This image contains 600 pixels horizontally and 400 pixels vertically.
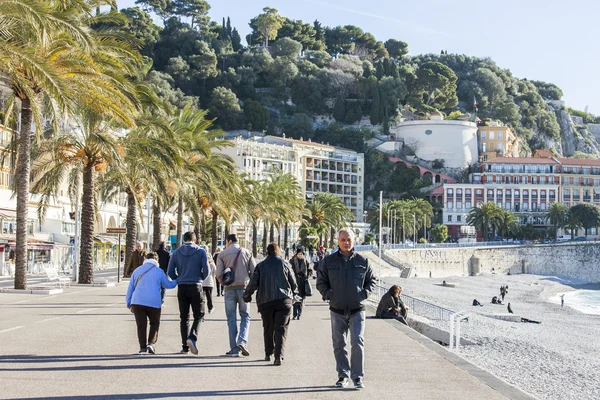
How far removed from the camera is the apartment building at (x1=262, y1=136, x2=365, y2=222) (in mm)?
138500

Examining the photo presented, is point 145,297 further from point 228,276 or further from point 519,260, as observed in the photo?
point 519,260

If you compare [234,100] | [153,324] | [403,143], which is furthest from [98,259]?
[403,143]

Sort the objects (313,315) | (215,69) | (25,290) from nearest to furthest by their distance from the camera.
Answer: (313,315) < (25,290) < (215,69)

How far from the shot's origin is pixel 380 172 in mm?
148500

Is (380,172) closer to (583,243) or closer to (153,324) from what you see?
(583,243)

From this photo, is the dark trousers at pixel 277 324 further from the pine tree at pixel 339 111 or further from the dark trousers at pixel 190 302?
the pine tree at pixel 339 111

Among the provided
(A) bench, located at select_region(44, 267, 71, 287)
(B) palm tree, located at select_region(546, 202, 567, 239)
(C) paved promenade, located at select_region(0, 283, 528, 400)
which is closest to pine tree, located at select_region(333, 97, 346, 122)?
(B) palm tree, located at select_region(546, 202, 567, 239)

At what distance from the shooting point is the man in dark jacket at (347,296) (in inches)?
374

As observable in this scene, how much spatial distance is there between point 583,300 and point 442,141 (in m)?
80.6

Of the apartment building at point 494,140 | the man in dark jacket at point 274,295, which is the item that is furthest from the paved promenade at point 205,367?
the apartment building at point 494,140

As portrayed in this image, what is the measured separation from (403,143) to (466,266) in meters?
54.2

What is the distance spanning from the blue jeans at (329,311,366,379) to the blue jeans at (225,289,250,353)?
257 cm

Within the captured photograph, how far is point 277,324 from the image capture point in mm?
11289

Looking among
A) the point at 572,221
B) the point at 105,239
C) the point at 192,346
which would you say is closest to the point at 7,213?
the point at 105,239
